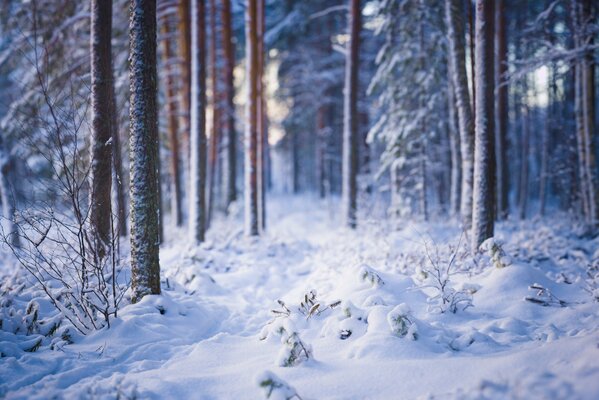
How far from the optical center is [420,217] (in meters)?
10.8

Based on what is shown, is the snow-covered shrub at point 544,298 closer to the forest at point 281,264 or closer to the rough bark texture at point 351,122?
the forest at point 281,264

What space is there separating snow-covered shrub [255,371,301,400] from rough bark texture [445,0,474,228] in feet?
20.3

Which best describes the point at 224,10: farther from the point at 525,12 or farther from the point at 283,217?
the point at 525,12

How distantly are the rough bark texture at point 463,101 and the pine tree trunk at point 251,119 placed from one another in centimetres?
565

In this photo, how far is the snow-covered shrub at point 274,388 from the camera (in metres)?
2.83

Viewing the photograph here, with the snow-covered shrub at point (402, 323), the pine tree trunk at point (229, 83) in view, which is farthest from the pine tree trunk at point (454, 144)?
the snow-covered shrub at point (402, 323)

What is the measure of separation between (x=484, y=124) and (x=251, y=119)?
22.2ft

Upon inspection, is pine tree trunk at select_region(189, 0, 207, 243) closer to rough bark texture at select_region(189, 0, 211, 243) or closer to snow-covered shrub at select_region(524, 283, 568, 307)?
rough bark texture at select_region(189, 0, 211, 243)

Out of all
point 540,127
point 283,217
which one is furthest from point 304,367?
point 540,127

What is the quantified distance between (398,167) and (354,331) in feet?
28.0

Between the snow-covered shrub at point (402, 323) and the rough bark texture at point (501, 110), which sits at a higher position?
the rough bark texture at point (501, 110)

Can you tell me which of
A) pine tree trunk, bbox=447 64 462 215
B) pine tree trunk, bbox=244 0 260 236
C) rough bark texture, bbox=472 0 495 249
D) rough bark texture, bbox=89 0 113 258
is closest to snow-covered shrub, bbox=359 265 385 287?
rough bark texture, bbox=472 0 495 249

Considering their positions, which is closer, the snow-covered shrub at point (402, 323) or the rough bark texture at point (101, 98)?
the snow-covered shrub at point (402, 323)

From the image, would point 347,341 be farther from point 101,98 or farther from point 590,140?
point 590,140
